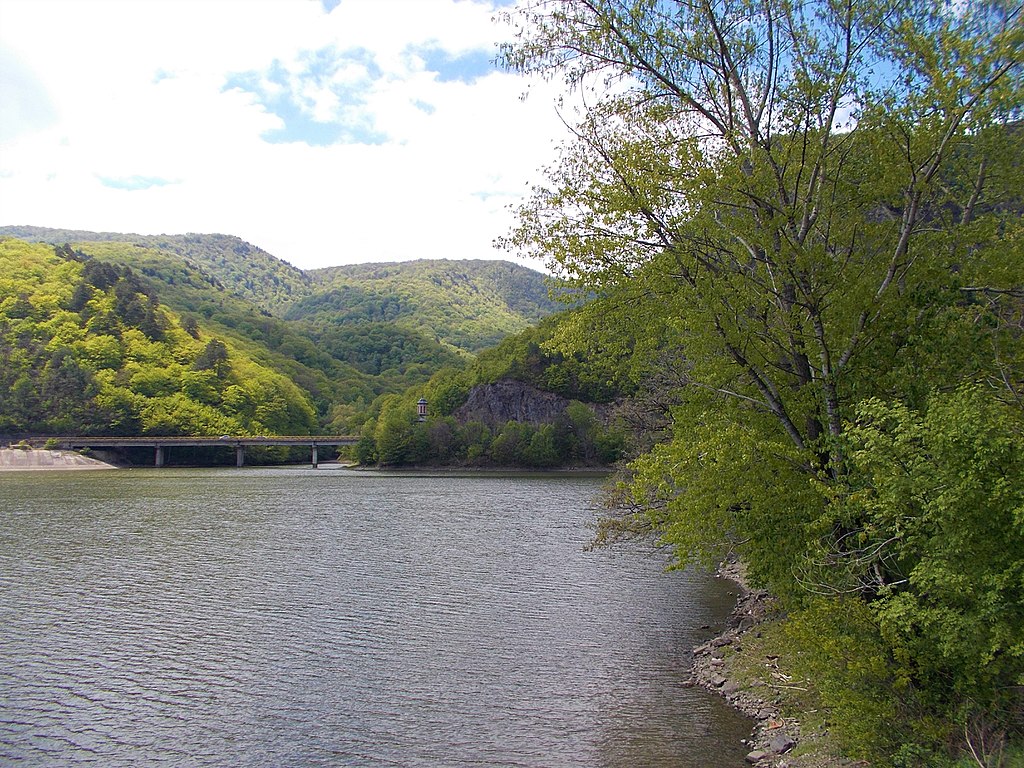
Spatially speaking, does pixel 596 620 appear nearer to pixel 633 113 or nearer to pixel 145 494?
pixel 633 113

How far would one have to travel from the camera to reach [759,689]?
53.8ft

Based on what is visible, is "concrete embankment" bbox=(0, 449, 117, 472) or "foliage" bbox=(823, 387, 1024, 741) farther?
"concrete embankment" bbox=(0, 449, 117, 472)

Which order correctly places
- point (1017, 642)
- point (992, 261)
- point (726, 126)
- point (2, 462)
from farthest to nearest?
point (2, 462) → point (726, 126) → point (992, 261) → point (1017, 642)

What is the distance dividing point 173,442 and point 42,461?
20767mm

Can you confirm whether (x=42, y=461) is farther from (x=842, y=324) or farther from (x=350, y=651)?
(x=842, y=324)

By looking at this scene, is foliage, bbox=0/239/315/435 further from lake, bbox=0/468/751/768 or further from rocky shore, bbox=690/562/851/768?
rocky shore, bbox=690/562/851/768

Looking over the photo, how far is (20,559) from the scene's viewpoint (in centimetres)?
3503

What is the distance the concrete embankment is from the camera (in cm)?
11081

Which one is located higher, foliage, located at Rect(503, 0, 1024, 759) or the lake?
foliage, located at Rect(503, 0, 1024, 759)

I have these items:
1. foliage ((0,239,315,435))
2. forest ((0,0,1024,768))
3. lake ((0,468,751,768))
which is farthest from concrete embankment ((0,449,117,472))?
forest ((0,0,1024,768))

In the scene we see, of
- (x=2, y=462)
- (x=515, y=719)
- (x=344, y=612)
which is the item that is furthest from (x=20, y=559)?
(x=2, y=462)

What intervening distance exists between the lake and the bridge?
87689 mm

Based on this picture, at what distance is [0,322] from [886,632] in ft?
553

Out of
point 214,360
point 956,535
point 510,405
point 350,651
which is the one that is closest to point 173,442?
point 214,360
